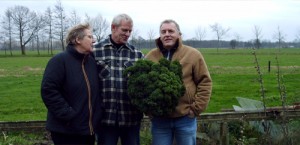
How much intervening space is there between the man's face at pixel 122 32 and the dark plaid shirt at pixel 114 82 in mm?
83

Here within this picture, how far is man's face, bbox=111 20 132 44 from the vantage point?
166 inches

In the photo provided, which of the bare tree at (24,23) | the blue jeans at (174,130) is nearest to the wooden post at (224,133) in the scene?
the blue jeans at (174,130)

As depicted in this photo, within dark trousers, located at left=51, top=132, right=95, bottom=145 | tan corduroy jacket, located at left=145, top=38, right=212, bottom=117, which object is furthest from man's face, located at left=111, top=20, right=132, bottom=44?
dark trousers, located at left=51, top=132, right=95, bottom=145

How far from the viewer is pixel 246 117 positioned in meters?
5.97

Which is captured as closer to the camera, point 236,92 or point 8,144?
point 8,144

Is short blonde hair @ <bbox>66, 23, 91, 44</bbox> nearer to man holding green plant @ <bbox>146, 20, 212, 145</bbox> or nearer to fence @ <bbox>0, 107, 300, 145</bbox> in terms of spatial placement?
man holding green plant @ <bbox>146, 20, 212, 145</bbox>

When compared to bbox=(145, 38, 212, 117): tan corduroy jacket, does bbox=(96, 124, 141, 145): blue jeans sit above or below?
below

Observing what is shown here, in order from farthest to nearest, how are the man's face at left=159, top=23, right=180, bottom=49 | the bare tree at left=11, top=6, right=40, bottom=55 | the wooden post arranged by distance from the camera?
1. the bare tree at left=11, top=6, right=40, bottom=55
2. the wooden post
3. the man's face at left=159, top=23, right=180, bottom=49

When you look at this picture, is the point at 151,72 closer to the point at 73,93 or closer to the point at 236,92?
the point at 73,93

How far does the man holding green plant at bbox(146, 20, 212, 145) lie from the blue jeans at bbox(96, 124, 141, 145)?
27 cm

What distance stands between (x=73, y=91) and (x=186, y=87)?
134cm

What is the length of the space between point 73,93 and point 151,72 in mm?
906

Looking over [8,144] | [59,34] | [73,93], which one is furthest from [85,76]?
[59,34]

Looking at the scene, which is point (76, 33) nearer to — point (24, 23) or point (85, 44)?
point (85, 44)
